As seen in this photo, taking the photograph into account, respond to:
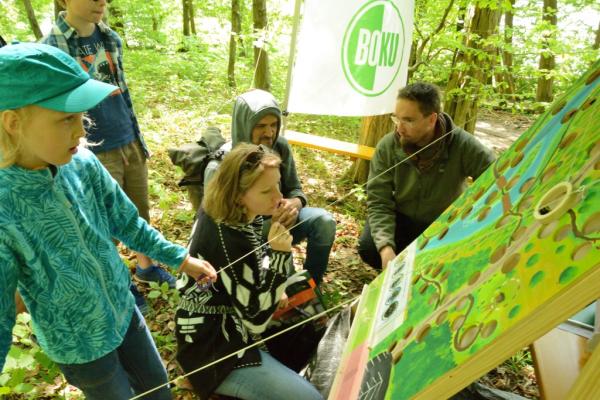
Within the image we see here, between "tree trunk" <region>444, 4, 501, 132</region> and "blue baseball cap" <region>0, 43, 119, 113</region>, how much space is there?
3.73 metres

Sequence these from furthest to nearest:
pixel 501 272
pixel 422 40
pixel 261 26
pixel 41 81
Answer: pixel 261 26, pixel 422 40, pixel 41 81, pixel 501 272

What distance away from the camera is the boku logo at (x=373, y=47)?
301 cm

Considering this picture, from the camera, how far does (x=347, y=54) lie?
9.96 ft

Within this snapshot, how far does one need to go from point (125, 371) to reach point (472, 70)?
168 inches

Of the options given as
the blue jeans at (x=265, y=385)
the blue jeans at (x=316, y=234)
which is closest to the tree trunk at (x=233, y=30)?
the blue jeans at (x=316, y=234)

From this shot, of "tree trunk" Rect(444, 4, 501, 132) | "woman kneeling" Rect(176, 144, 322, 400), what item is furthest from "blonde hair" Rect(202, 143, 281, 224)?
"tree trunk" Rect(444, 4, 501, 132)

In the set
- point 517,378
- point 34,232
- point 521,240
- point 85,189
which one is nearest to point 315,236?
point 517,378

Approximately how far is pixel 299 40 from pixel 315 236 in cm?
146

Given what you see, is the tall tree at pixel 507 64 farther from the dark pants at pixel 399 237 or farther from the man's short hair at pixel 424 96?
the dark pants at pixel 399 237

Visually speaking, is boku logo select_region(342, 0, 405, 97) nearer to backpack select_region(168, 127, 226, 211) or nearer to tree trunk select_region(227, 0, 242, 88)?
backpack select_region(168, 127, 226, 211)

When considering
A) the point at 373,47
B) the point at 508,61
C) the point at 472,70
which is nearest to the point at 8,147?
the point at 373,47

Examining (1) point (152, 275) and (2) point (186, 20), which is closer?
(1) point (152, 275)

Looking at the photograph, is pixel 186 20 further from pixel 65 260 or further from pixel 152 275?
pixel 65 260

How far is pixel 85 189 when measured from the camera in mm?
1496
